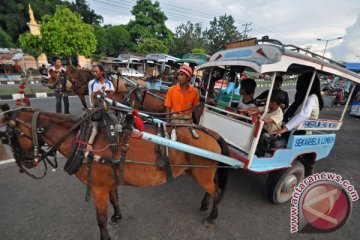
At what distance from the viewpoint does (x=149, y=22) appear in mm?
41312

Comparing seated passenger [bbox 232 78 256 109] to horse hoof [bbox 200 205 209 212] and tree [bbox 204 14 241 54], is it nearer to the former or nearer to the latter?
horse hoof [bbox 200 205 209 212]

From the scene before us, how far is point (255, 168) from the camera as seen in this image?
2.73m

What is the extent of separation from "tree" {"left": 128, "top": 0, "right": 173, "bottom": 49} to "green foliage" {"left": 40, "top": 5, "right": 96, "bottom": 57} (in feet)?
65.7

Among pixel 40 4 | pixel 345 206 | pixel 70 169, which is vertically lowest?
pixel 345 206

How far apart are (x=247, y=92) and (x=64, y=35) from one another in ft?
70.9

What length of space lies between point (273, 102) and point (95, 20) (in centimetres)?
6484

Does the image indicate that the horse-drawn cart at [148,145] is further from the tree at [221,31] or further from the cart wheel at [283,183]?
the tree at [221,31]

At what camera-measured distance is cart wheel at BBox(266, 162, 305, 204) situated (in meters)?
3.00

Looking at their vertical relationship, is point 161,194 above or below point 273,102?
A: below

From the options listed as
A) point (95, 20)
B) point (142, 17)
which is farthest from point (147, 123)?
point (95, 20)

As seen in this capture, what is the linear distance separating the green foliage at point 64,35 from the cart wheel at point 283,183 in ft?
73.5

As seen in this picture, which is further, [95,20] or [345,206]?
[95,20]

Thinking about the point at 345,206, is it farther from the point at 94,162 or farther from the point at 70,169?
the point at 70,169

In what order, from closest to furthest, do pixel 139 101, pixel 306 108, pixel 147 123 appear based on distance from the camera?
1. pixel 147 123
2. pixel 306 108
3. pixel 139 101
